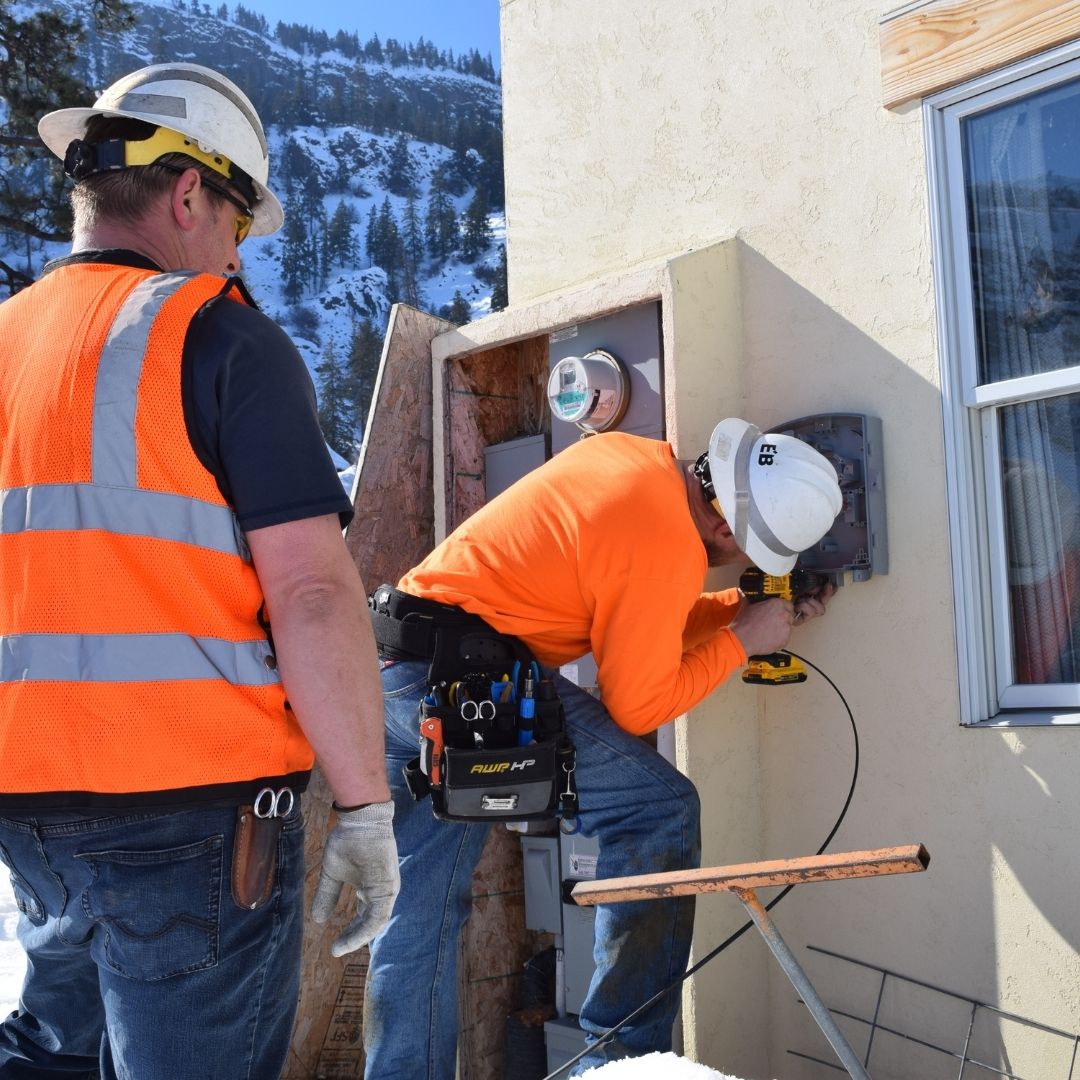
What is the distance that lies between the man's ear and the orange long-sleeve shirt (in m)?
1.32

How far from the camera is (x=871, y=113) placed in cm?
341

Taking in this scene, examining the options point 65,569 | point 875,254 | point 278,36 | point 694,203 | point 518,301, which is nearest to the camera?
point 65,569

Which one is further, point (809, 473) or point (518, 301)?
point (518, 301)

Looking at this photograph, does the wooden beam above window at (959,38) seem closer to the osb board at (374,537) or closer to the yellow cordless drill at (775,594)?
the yellow cordless drill at (775,594)

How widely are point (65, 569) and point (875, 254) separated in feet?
8.26

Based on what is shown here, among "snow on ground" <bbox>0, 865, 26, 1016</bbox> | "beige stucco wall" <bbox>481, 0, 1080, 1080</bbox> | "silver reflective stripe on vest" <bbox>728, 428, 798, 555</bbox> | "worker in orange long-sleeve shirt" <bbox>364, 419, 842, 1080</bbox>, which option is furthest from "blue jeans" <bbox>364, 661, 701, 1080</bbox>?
"snow on ground" <bbox>0, 865, 26, 1016</bbox>

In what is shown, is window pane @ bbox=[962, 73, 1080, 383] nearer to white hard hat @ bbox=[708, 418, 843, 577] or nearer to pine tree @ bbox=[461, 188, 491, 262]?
white hard hat @ bbox=[708, 418, 843, 577]

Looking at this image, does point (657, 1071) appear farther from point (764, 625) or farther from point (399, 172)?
point (399, 172)

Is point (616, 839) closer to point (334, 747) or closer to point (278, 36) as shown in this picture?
A: point (334, 747)

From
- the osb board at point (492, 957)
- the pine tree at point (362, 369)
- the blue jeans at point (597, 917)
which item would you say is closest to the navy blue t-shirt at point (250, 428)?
the blue jeans at point (597, 917)

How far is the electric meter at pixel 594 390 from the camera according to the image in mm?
3900

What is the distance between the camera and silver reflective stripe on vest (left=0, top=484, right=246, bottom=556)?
1.68 metres

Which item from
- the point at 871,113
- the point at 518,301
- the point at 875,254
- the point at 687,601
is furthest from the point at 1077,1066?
the point at 518,301

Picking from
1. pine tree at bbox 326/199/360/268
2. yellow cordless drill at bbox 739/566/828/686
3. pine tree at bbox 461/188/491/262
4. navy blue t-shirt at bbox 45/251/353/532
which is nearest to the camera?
navy blue t-shirt at bbox 45/251/353/532
